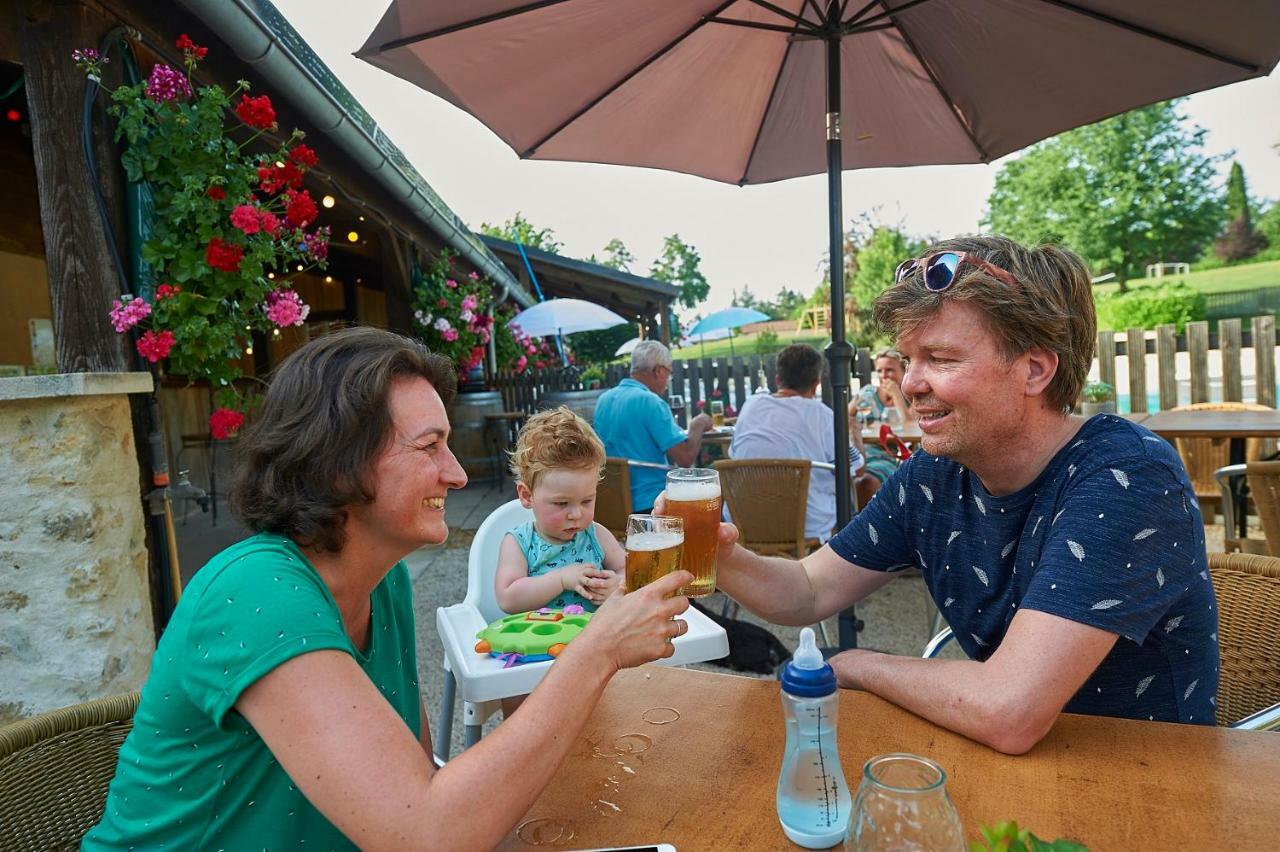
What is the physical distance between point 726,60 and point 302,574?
2.72 meters

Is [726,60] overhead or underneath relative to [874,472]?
overhead

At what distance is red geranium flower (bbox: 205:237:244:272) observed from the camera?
317 cm

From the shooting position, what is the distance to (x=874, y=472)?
508 cm

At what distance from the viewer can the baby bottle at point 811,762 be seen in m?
0.96

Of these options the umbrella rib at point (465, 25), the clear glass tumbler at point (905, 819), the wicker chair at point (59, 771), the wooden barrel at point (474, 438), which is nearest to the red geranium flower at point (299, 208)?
the umbrella rib at point (465, 25)

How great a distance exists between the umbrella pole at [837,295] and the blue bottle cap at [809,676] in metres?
1.63

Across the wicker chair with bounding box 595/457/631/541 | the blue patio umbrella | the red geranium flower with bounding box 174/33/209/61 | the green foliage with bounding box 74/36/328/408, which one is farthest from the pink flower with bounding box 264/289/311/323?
the blue patio umbrella

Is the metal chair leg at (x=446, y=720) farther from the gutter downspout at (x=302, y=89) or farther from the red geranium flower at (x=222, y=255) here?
the gutter downspout at (x=302, y=89)

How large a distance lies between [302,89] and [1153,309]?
28860 millimetres

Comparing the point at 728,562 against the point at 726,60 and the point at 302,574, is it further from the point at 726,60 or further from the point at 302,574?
the point at 726,60

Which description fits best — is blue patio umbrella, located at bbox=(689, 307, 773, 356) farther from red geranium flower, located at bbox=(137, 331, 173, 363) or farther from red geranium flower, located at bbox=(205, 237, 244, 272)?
red geranium flower, located at bbox=(137, 331, 173, 363)

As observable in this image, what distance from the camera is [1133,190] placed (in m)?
38.2

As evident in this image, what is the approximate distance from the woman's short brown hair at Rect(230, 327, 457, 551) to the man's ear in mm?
1150

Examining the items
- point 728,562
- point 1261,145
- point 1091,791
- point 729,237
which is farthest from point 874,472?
point 1261,145
